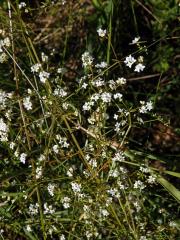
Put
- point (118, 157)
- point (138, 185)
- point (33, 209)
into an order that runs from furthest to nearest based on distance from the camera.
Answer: point (33, 209), point (138, 185), point (118, 157)

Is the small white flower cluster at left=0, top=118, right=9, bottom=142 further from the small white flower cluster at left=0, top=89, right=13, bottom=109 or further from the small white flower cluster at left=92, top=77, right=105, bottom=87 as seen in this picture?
the small white flower cluster at left=92, top=77, right=105, bottom=87

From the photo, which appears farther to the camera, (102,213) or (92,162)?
(102,213)

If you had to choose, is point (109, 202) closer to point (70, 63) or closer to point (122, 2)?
point (70, 63)

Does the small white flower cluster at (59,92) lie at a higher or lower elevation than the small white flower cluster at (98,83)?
lower

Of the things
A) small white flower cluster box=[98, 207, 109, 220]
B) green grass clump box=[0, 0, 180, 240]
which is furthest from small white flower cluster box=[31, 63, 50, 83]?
small white flower cluster box=[98, 207, 109, 220]

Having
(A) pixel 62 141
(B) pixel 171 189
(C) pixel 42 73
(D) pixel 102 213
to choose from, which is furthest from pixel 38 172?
(B) pixel 171 189

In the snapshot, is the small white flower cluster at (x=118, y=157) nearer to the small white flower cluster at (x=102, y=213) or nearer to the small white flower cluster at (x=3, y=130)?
the small white flower cluster at (x=102, y=213)

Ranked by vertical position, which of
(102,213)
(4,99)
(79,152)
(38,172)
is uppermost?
(4,99)

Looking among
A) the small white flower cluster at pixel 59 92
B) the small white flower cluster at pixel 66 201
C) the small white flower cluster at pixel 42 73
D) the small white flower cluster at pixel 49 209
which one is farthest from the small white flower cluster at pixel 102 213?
the small white flower cluster at pixel 42 73

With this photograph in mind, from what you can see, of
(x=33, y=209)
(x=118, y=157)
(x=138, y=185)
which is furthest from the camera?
(x=33, y=209)

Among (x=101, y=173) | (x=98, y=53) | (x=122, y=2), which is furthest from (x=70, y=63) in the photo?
Result: (x=101, y=173)

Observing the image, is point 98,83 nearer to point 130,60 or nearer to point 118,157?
point 130,60

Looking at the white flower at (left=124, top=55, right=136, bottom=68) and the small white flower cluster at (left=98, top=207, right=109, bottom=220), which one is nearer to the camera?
the white flower at (left=124, top=55, right=136, bottom=68)
